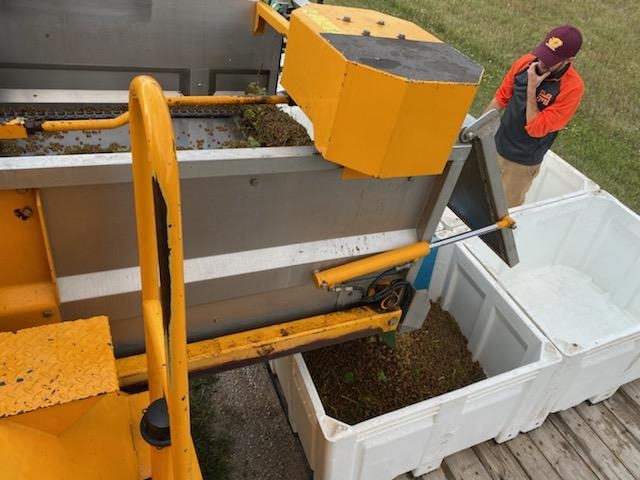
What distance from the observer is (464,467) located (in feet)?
8.41

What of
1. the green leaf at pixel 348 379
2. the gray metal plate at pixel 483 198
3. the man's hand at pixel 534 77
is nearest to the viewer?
the gray metal plate at pixel 483 198

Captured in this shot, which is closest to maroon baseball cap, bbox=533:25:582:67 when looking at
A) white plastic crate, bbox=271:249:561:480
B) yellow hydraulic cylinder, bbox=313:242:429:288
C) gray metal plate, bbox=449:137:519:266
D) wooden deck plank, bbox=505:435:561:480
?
white plastic crate, bbox=271:249:561:480

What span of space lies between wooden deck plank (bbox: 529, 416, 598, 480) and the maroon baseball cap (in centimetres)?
208

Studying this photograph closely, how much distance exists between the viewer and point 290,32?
1633mm

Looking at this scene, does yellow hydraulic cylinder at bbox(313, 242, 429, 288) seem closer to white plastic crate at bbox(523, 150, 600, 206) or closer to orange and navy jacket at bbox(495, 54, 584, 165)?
orange and navy jacket at bbox(495, 54, 584, 165)

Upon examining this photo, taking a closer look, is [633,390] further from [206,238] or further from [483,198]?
[206,238]

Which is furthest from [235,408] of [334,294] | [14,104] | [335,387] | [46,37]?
[46,37]

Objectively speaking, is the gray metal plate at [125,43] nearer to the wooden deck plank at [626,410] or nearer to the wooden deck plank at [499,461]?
the wooden deck plank at [499,461]

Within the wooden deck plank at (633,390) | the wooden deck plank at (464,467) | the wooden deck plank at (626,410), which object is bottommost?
the wooden deck plank at (464,467)

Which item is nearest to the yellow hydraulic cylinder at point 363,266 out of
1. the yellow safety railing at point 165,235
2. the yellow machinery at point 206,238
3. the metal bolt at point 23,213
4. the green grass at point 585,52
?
the yellow machinery at point 206,238

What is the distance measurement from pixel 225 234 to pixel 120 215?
1.03 ft

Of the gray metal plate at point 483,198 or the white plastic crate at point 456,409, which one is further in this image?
the white plastic crate at point 456,409

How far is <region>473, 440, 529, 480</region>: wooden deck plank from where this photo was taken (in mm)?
2553

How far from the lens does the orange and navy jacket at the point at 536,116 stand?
126 inches
